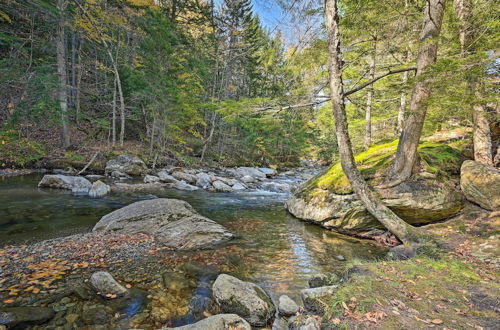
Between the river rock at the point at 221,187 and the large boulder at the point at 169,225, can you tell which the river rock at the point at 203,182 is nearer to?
the river rock at the point at 221,187

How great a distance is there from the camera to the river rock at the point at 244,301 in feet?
10.5

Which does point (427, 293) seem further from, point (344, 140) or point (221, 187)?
point (221, 187)

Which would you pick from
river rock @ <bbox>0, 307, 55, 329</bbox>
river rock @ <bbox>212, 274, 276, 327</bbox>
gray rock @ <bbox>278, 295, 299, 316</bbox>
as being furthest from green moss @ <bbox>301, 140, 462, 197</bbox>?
river rock @ <bbox>0, 307, 55, 329</bbox>

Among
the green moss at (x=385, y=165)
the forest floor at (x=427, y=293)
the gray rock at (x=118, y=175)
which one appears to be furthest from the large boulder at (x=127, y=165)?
the forest floor at (x=427, y=293)

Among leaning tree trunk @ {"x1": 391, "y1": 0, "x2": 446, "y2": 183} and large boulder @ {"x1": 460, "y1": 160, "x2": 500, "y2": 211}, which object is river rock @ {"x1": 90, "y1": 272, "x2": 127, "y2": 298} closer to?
leaning tree trunk @ {"x1": 391, "y1": 0, "x2": 446, "y2": 183}

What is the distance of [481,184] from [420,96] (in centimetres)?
258

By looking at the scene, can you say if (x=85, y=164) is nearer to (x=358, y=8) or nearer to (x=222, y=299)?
(x=222, y=299)

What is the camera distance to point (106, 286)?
3.57 metres

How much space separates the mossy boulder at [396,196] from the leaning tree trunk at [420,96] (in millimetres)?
452

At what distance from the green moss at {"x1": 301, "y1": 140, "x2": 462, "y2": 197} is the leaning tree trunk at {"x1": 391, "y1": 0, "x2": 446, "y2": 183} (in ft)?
1.94

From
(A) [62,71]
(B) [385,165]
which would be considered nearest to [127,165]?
(A) [62,71]

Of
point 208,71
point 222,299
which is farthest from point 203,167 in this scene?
point 222,299

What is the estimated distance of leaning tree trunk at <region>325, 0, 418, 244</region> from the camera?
5.36 m

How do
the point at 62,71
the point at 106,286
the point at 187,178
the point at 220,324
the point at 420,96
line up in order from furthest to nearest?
the point at 62,71 → the point at 187,178 → the point at 420,96 → the point at 106,286 → the point at 220,324
